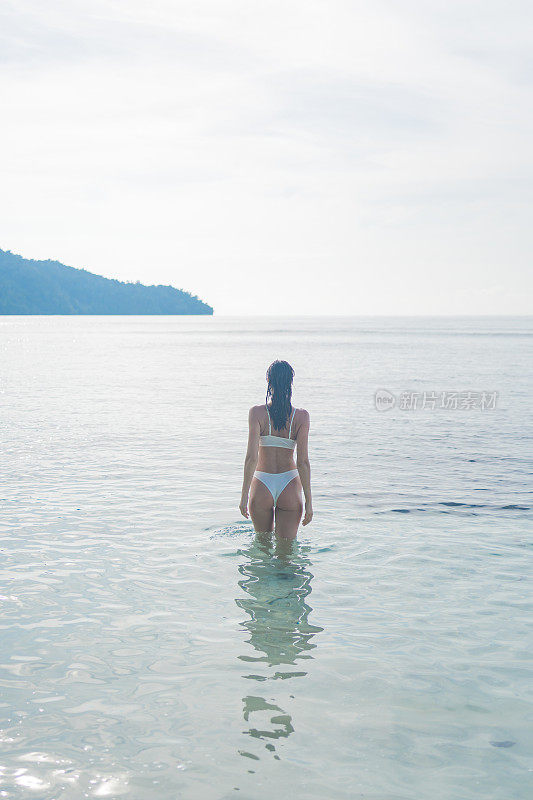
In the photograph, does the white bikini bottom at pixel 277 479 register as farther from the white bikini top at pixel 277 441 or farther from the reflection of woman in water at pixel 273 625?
the reflection of woman in water at pixel 273 625

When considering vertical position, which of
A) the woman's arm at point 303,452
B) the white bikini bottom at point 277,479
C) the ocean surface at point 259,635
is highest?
the woman's arm at point 303,452

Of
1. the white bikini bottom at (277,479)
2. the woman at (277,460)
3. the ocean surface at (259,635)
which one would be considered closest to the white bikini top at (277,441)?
the woman at (277,460)

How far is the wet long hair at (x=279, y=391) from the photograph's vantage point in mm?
7930

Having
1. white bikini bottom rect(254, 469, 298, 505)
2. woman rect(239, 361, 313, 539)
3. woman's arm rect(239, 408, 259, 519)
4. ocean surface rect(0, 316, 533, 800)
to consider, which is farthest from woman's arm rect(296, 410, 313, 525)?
ocean surface rect(0, 316, 533, 800)

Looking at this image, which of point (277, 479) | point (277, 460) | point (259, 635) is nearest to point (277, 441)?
point (277, 460)

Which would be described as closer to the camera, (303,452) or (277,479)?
(303,452)

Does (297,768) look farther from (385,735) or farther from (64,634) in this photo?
(64,634)

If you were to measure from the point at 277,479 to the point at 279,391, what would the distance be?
1.17 metres

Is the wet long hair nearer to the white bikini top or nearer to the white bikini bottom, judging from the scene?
the white bikini top

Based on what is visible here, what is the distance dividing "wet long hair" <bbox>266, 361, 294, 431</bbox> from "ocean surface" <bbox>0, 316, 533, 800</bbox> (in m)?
1.83

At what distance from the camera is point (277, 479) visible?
8.38 metres

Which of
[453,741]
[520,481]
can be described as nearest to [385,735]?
[453,741]

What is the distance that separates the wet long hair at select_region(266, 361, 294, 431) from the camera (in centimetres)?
793

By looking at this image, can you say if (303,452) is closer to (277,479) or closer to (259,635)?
(277,479)
